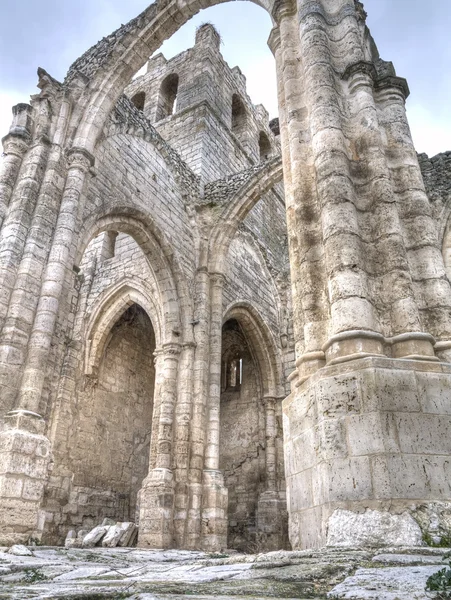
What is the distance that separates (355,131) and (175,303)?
602cm

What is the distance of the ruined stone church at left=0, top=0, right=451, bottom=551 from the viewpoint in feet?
9.09

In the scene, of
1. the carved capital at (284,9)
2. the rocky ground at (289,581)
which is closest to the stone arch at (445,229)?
the carved capital at (284,9)

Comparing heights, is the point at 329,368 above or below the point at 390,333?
Result: below

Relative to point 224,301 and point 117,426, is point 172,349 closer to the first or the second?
point 224,301

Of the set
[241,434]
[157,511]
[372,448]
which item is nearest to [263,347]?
[241,434]

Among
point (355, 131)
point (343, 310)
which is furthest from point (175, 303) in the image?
point (343, 310)

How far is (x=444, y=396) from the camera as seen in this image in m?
2.73

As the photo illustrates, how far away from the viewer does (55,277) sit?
610 cm

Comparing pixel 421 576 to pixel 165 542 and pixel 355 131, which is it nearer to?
pixel 355 131

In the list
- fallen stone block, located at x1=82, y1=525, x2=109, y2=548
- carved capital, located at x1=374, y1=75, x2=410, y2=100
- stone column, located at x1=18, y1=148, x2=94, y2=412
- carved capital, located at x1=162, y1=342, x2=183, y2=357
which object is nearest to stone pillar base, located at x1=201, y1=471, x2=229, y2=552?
fallen stone block, located at x1=82, y1=525, x2=109, y2=548

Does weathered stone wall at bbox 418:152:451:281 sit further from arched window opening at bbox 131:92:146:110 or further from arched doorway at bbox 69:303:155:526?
arched window opening at bbox 131:92:146:110

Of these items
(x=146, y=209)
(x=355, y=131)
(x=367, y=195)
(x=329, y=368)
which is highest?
(x=146, y=209)

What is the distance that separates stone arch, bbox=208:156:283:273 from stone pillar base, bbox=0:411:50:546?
611 cm

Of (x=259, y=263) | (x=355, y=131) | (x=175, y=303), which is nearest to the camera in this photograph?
(x=355, y=131)
